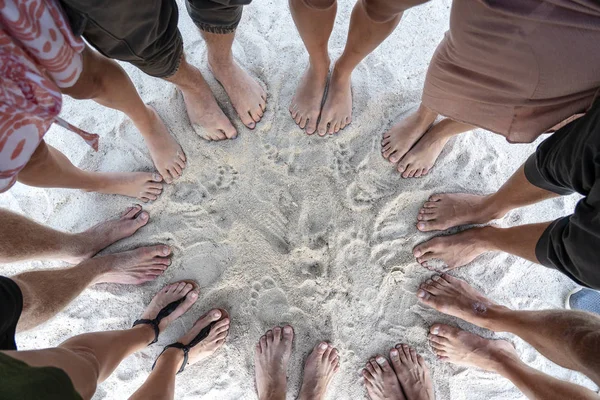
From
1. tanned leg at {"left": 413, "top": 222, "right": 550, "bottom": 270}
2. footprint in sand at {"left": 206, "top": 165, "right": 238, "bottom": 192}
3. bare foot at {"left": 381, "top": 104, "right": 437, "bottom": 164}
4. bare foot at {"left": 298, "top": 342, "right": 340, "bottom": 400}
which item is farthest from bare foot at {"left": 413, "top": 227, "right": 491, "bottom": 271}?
footprint in sand at {"left": 206, "top": 165, "right": 238, "bottom": 192}

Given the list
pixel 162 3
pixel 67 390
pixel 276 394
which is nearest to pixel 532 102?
pixel 162 3

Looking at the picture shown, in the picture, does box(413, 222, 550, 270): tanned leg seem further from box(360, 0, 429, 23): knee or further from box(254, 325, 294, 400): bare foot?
box(360, 0, 429, 23): knee

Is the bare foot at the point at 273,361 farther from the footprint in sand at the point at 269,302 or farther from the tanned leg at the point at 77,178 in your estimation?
the tanned leg at the point at 77,178

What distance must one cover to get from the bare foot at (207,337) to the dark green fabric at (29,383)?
71 centimetres

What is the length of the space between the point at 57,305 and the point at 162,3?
98 cm

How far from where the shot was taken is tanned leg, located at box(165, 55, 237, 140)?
4.73 feet

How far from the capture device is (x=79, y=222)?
1.61m

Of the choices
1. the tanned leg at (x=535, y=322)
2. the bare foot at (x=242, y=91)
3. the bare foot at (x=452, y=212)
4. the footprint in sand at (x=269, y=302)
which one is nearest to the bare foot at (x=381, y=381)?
the tanned leg at (x=535, y=322)

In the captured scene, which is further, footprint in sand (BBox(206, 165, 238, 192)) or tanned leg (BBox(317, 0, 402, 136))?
footprint in sand (BBox(206, 165, 238, 192))

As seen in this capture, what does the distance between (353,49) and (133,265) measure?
3.77ft

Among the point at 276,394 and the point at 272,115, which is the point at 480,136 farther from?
the point at 276,394

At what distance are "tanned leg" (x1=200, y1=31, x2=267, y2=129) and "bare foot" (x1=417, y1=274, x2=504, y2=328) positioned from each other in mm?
965

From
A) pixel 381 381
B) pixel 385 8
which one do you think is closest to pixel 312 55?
pixel 385 8

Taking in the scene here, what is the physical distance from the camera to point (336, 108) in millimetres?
1527
